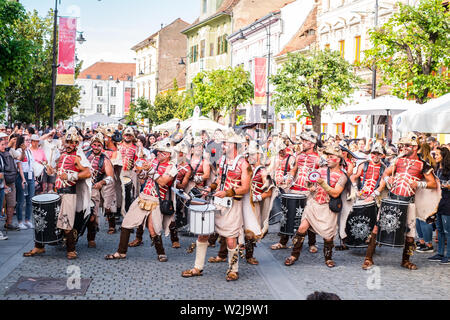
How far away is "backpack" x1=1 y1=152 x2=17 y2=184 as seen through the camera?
12.2 m

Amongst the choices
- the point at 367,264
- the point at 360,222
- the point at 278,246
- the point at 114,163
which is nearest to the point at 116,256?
the point at 278,246

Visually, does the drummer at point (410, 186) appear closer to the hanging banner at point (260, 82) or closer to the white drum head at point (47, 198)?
the white drum head at point (47, 198)

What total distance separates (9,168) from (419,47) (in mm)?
13359

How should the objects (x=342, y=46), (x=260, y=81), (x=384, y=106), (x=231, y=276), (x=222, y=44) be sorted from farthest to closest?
(x=222, y=44) < (x=260, y=81) < (x=342, y=46) < (x=384, y=106) < (x=231, y=276)

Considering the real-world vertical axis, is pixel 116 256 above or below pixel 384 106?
below

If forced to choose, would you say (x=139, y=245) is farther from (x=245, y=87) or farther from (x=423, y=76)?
(x=245, y=87)

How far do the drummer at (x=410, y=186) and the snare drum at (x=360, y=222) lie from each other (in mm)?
561

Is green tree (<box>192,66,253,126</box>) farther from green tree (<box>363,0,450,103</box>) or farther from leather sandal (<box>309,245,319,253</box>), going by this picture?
leather sandal (<box>309,245,319,253</box>)

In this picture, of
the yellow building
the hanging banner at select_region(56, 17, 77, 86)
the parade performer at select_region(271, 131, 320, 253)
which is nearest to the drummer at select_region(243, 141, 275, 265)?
the parade performer at select_region(271, 131, 320, 253)

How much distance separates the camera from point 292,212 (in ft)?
36.7

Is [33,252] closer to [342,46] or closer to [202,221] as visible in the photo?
[202,221]

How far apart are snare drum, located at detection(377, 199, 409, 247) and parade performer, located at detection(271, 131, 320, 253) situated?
165 cm
